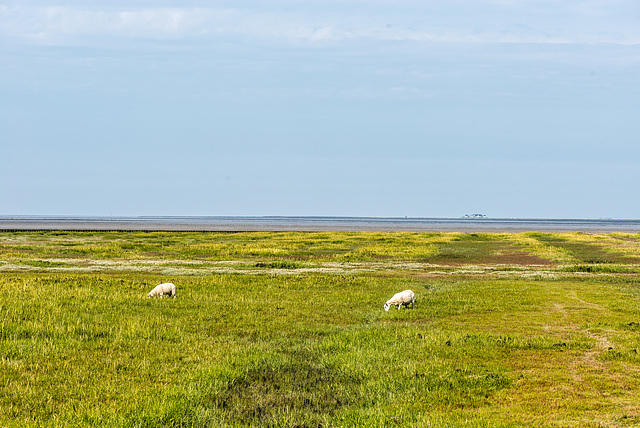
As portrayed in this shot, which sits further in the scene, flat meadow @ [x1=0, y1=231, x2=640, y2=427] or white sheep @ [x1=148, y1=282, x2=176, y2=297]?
white sheep @ [x1=148, y1=282, x2=176, y2=297]

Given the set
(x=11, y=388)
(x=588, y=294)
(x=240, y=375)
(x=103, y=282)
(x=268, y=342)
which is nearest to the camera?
(x=11, y=388)

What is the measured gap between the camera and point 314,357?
1650cm

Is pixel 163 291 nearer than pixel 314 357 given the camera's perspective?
No

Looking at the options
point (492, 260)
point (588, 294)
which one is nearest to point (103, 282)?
point (588, 294)

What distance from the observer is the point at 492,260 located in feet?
192

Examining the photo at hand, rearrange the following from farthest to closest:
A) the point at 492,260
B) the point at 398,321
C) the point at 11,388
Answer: the point at 492,260 → the point at 398,321 → the point at 11,388

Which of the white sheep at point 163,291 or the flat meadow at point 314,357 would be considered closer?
the flat meadow at point 314,357

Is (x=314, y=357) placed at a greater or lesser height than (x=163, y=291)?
lesser

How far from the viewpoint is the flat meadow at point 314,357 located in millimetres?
11773

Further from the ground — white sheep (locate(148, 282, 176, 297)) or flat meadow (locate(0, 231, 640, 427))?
white sheep (locate(148, 282, 176, 297))

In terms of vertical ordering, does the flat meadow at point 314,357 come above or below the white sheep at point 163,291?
below

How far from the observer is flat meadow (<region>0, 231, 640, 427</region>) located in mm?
11773

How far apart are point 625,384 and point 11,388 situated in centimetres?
1346

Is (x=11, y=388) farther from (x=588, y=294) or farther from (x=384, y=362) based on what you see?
(x=588, y=294)
